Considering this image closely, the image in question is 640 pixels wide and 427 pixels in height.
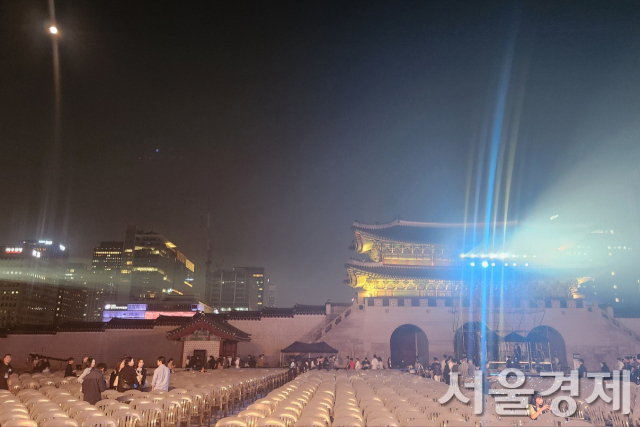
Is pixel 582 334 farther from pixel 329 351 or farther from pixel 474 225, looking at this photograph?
pixel 329 351

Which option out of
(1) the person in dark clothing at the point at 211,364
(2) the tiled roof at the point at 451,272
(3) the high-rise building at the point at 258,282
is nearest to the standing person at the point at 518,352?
(2) the tiled roof at the point at 451,272

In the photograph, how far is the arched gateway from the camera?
3353 centimetres

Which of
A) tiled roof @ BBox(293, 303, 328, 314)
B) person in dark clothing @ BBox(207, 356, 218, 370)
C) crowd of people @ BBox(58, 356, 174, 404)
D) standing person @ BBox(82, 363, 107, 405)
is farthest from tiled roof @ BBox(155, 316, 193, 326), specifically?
standing person @ BBox(82, 363, 107, 405)

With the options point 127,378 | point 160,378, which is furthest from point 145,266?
point 160,378

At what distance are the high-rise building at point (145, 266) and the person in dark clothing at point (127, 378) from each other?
11231 cm

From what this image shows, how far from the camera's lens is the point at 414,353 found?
33.7 meters

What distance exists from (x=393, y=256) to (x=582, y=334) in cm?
1494

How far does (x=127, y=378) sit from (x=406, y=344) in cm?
2606

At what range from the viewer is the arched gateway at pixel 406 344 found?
33531 mm

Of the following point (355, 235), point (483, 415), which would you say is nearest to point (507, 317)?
point (355, 235)

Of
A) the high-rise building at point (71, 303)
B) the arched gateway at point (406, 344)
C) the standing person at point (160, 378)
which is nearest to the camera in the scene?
the standing person at point (160, 378)

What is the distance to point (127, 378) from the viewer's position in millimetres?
11266

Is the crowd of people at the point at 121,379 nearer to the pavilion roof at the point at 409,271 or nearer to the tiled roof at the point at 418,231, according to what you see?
the pavilion roof at the point at 409,271

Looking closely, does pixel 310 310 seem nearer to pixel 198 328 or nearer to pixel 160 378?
pixel 198 328
